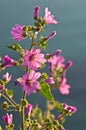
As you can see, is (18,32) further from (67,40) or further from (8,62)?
(67,40)

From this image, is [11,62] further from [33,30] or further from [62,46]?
[62,46]

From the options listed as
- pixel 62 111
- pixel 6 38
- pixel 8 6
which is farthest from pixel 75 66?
pixel 62 111

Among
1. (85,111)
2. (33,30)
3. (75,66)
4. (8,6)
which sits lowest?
(33,30)

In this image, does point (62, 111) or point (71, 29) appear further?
point (71, 29)

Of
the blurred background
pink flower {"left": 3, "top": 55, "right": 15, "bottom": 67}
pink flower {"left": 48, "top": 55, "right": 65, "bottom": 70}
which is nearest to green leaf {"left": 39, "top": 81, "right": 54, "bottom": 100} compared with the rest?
pink flower {"left": 48, "top": 55, "right": 65, "bottom": 70}

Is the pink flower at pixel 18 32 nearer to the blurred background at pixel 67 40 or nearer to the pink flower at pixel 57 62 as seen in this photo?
the pink flower at pixel 57 62

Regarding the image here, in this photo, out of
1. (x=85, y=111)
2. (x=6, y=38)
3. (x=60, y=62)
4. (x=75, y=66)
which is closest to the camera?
(x=60, y=62)

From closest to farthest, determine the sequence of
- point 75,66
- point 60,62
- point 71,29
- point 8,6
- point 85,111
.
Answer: point 60,62, point 85,111, point 75,66, point 71,29, point 8,6
